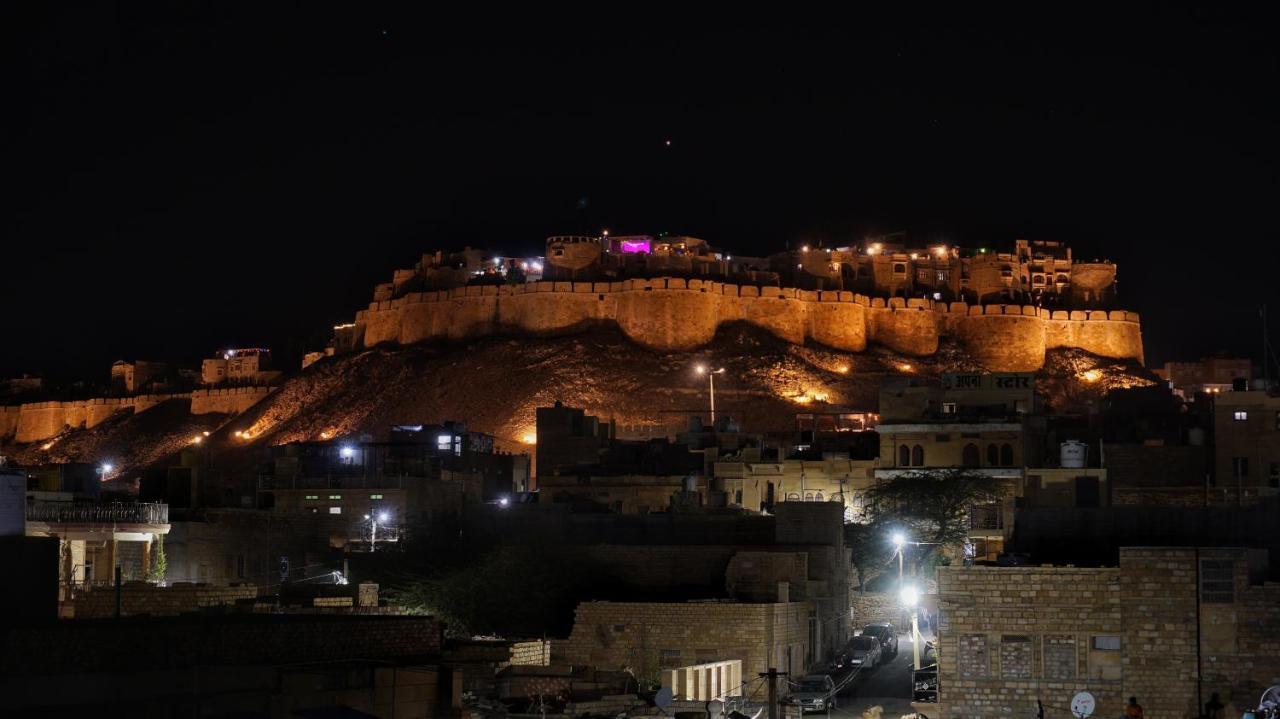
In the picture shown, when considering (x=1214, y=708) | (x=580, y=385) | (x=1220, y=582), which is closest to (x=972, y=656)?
(x=1214, y=708)

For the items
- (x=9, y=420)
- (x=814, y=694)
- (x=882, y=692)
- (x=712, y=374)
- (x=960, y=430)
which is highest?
(x=712, y=374)

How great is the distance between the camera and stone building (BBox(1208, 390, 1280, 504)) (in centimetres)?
4719

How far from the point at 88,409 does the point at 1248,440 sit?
8226 centimetres

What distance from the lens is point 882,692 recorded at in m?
27.8

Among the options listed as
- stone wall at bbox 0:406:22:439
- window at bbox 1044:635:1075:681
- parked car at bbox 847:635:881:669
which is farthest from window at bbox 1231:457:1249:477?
stone wall at bbox 0:406:22:439

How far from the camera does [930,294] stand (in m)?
102

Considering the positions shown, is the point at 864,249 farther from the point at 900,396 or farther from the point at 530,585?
the point at 530,585

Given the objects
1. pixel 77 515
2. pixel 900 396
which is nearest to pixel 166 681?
pixel 77 515

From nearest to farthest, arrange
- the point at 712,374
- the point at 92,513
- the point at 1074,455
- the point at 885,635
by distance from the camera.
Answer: the point at 92,513 < the point at 885,635 < the point at 1074,455 < the point at 712,374

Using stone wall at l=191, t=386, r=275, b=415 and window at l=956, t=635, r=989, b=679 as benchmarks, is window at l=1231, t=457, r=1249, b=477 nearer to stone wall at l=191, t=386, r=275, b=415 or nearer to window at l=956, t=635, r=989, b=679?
window at l=956, t=635, r=989, b=679

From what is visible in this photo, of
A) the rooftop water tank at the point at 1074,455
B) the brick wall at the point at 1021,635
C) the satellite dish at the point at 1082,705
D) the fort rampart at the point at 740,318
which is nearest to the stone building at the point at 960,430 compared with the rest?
the rooftop water tank at the point at 1074,455

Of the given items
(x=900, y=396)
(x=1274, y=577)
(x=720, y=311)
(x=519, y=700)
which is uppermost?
(x=720, y=311)

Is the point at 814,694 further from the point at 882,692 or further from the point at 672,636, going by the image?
the point at 672,636

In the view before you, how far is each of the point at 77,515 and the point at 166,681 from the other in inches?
591
